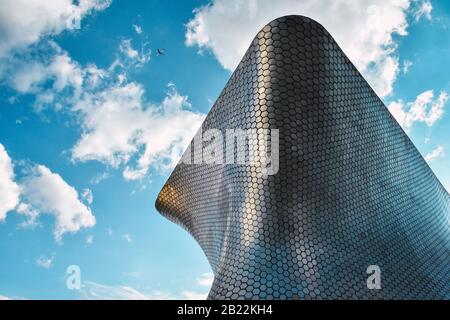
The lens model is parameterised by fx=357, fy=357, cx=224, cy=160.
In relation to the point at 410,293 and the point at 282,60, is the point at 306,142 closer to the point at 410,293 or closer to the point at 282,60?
the point at 282,60

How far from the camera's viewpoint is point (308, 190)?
7055mm

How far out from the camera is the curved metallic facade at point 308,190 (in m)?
6.45

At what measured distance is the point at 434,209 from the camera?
12.1m

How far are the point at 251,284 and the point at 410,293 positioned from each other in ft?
12.5

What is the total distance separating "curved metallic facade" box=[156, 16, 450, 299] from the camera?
6453 mm

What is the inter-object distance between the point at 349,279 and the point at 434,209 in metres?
7.23

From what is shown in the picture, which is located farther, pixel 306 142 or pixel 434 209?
pixel 434 209
